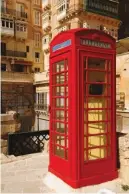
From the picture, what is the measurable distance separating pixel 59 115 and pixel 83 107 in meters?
0.75

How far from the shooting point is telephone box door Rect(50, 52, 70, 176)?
4168 mm

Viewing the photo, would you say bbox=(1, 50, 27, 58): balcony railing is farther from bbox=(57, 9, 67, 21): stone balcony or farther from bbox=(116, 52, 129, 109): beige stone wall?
bbox=(116, 52, 129, 109): beige stone wall

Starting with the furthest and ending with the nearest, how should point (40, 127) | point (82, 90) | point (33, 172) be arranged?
point (40, 127) → point (33, 172) → point (82, 90)

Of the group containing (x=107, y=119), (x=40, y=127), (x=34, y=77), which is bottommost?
(x=40, y=127)

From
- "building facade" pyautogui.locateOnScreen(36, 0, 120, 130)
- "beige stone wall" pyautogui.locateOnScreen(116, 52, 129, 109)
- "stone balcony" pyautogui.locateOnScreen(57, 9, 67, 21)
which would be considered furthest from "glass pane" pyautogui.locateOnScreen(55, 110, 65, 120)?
"stone balcony" pyautogui.locateOnScreen(57, 9, 67, 21)

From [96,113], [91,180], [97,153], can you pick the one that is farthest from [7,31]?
[91,180]

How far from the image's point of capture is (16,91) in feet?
84.3

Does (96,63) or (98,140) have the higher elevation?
(96,63)

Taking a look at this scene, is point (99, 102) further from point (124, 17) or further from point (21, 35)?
point (124, 17)

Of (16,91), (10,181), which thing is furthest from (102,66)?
(16,91)

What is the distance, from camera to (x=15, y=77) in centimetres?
2500

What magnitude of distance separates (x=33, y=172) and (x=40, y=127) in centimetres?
1952

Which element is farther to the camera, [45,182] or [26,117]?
[26,117]

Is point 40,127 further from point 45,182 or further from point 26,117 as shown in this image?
point 45,182
